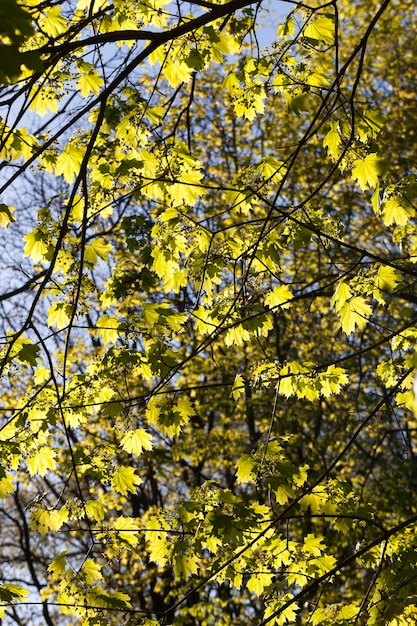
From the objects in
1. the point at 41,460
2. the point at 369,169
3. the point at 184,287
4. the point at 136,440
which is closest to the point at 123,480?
the point at 136,440

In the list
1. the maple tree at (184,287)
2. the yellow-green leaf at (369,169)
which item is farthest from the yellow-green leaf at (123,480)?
the yellow-green leaf at (369,169)

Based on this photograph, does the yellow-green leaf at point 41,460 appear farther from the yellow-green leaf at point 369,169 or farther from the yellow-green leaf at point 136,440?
the yellow-green leaf at point 369,169

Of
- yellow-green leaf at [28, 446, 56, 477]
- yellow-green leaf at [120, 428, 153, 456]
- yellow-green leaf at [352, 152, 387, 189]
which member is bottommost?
yellow-green leaf at [120, 428, 153, 456]

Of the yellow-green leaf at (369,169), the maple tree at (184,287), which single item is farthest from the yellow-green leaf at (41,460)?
the yellow-green leaf at (369,169)

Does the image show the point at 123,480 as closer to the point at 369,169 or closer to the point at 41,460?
the point at 41,460

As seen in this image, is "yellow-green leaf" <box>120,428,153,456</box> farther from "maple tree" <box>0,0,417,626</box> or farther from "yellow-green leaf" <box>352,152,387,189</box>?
"yellow-green leaf" <box>352,152,387,189</box>

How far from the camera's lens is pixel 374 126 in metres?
4.17

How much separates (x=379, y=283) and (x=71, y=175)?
2.07m

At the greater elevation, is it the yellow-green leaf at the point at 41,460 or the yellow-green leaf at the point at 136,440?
the yellow-green leaf at the point at 41,460

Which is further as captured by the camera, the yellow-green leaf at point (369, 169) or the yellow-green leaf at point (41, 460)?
the yellow-green leaf at point (41, 460)

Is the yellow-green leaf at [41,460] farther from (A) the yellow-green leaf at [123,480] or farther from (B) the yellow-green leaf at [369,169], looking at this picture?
(B) the yellow-green leaf at [369,169]

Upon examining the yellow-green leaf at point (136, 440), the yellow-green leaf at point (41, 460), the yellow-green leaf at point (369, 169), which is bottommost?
the yellow-green leaf at point (136, 440)

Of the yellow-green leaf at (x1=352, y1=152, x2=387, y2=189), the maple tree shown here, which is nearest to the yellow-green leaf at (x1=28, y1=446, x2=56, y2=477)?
the maple tree

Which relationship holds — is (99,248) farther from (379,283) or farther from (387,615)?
(387,615)
